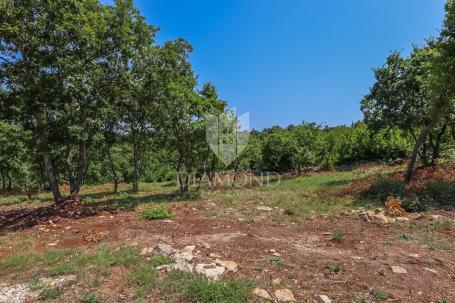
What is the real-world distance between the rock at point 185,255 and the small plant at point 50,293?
2509 millimetres

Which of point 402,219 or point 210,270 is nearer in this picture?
point 210,270

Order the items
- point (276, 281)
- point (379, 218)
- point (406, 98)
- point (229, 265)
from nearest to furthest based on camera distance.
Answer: point (276, 281)
point (229, 265)
point (379, 218)
point (406, 98)

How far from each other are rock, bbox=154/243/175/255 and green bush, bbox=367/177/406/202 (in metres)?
11.1

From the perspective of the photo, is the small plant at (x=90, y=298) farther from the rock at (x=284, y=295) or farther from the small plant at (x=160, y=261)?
the rock at (x=284, y=295)

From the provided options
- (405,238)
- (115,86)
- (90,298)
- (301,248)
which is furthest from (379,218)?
(115,86)

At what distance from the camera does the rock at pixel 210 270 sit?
668 centimetres

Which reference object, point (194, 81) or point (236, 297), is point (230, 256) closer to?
point (236, 297)

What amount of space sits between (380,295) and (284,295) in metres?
1.74

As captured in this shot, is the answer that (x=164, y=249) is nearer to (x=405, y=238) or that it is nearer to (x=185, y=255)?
(x=185, y=255)

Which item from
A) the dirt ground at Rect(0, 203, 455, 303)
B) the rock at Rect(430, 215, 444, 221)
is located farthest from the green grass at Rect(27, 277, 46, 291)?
the rock at Rect(430, 215, 444, 221)

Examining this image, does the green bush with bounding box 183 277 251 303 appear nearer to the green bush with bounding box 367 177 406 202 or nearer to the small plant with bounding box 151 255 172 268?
the small plant with bounding box 151 255 172 268

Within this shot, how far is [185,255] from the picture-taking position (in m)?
7.73

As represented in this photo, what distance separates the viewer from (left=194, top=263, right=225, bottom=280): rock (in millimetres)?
6677

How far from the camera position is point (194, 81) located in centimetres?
2138
